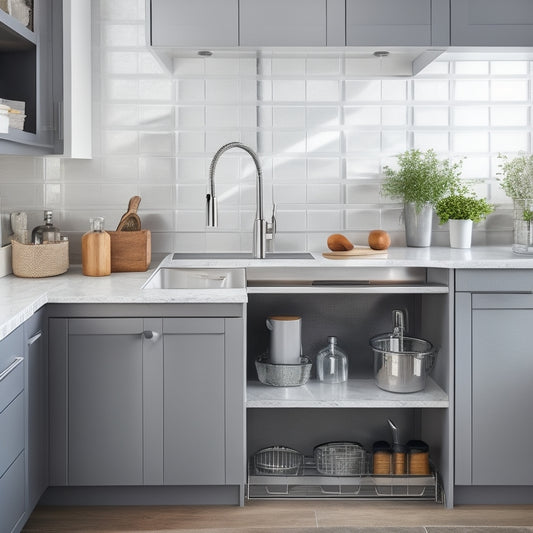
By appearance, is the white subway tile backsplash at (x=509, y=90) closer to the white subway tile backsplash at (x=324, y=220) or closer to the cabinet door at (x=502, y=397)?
the white subway tile backsplash at (x=324, y=220)

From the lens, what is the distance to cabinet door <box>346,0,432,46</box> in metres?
3.10

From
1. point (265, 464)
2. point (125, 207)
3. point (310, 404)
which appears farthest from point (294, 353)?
point (125, 207)

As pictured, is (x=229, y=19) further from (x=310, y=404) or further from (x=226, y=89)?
(x=310, y=404)

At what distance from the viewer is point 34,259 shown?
10.1ft

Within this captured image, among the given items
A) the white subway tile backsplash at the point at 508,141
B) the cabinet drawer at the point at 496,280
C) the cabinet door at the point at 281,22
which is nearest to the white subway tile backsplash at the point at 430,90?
the white subway tile backsplash at the point at 508,141

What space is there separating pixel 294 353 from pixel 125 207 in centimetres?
105

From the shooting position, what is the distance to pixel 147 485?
290 centimetres

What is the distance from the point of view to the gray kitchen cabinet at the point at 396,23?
310 cm

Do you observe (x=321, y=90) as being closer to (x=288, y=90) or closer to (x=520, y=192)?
(x=288, y=90)

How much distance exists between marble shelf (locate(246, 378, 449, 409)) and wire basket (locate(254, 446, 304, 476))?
0.33 metres

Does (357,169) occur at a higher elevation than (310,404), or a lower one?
higher

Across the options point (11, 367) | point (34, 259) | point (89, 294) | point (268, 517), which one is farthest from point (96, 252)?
point (268, 517)

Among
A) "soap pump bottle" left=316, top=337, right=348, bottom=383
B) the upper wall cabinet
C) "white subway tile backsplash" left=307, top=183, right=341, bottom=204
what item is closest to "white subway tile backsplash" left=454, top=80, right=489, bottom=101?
"white subway tile backsplash" left=307, top=183, right=341, bottom=204

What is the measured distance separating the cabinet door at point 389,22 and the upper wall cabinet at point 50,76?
1.14 meters
